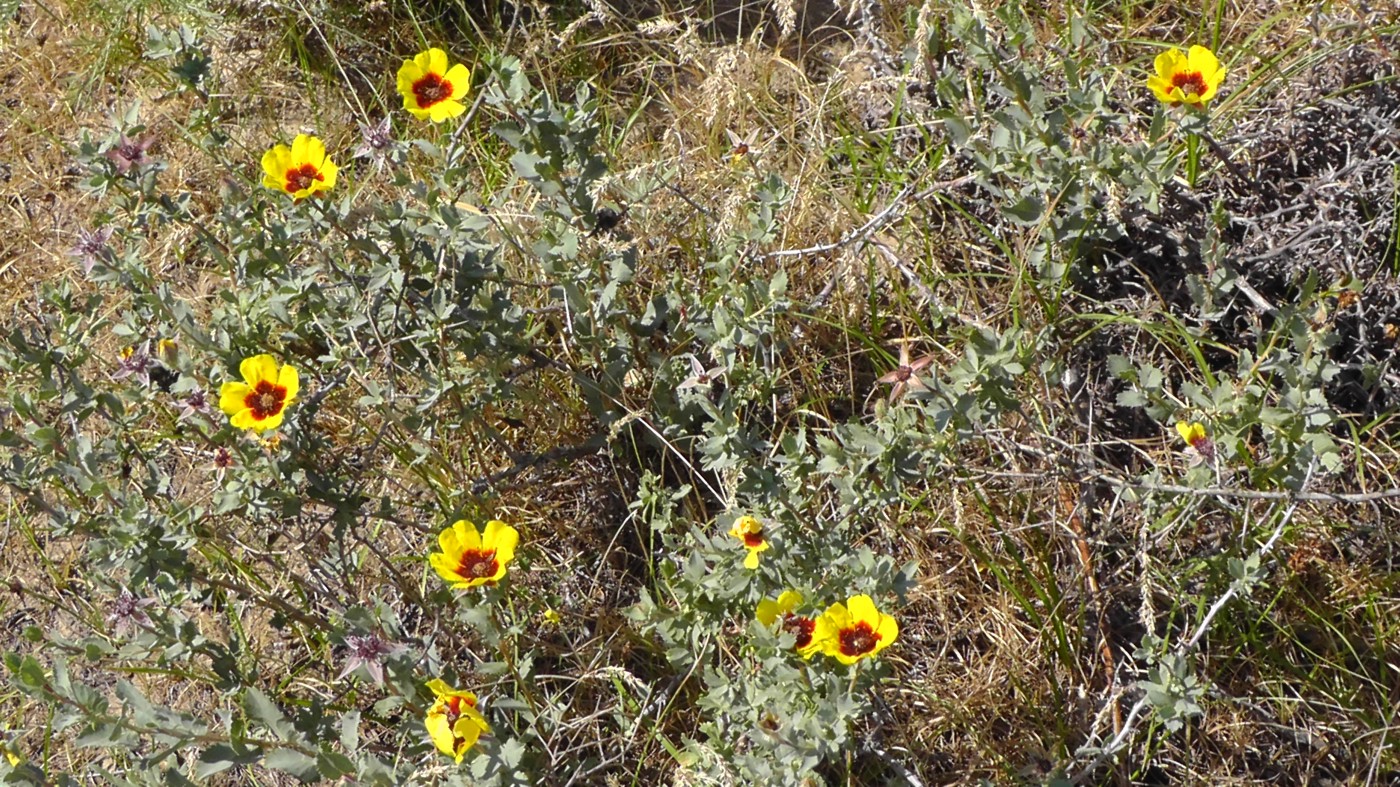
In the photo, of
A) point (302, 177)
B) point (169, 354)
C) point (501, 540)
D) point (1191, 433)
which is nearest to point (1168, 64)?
point (1191, 433)

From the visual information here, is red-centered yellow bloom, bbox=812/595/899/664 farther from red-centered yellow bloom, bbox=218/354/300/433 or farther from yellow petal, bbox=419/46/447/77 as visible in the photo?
yellow petal, bbox=419/46/447/77

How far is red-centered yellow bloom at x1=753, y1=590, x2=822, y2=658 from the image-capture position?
1983mm

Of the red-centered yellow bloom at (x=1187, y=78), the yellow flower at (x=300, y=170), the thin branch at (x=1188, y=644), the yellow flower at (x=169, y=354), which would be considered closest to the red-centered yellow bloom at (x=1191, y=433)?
the thin branch at (x=1188, y=644)

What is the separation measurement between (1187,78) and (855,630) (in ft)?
4.02

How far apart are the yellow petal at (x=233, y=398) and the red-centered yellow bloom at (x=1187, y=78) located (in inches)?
66.3

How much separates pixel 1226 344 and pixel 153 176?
2.15 m

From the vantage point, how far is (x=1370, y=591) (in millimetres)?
2332

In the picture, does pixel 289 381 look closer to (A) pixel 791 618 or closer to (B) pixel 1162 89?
(A) pixel 791 618

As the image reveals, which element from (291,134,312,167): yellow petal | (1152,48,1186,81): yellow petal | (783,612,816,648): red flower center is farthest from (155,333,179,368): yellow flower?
(1152,48,1186,81): yellow petal

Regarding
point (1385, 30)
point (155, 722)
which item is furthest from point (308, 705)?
point (1385, 30)

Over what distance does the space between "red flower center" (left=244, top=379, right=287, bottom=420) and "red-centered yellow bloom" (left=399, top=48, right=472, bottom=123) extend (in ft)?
1.97

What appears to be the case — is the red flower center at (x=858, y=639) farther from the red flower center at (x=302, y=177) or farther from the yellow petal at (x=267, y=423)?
the red flower center at (x=302, y=177)

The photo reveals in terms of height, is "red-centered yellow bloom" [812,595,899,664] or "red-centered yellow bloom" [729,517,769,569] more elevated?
"red-centered yellow bloom" [812,595,899,664]

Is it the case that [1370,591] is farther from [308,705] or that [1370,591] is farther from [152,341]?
[152,341]
